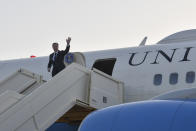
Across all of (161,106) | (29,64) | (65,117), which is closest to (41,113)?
(65,117)

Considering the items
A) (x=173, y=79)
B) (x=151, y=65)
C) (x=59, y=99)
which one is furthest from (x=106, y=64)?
(x=59, y=99)

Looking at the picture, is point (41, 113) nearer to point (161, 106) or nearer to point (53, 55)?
point (53, 55)

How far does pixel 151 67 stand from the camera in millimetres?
17312

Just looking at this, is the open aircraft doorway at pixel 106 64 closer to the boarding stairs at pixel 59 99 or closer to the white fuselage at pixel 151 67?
the white fuselage at pixel 151 67

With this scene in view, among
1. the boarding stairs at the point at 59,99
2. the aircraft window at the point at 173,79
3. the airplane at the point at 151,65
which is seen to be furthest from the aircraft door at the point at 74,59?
the aircraft window at the point at 173,79

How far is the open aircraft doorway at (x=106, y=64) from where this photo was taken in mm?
18672

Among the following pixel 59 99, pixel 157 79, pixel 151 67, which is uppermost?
pixel 151 67

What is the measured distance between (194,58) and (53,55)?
448cm

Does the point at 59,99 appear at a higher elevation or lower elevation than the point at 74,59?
lower

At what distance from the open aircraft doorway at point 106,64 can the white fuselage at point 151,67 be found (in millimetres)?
149

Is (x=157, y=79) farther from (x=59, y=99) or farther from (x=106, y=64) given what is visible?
(x=59, y=99)

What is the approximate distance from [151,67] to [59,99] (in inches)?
140

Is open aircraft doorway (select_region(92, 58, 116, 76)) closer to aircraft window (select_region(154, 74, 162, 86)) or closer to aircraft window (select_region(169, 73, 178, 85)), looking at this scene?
aircraft window (select_region(154, 74, 162, 86))

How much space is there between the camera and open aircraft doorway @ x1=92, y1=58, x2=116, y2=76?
18.7 m
